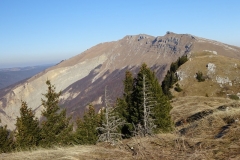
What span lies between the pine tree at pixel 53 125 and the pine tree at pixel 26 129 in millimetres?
1186

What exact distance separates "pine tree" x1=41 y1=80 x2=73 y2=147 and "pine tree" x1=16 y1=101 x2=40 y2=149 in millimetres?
1186

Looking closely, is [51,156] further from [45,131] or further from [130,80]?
[130,80]

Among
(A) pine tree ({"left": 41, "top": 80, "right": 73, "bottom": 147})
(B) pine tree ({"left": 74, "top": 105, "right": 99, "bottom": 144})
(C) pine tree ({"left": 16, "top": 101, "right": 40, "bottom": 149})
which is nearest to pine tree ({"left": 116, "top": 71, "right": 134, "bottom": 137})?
(B) pine tree ({"left": 74, "top": 105, "right": 99, "bottom": 144})

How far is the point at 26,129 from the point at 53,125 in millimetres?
3171

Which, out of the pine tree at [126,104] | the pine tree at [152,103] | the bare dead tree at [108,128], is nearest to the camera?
the bare dead tree at [108,128]

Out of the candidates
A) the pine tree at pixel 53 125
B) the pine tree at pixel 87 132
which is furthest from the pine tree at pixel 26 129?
the pine tree at pixel 87 132

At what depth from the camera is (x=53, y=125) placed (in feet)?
89.5

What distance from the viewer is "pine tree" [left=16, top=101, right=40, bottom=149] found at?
26203mm

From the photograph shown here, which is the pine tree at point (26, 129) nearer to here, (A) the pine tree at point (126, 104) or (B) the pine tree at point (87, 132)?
(B) the pine tree at point (87, 132)

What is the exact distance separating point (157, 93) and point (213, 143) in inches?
915

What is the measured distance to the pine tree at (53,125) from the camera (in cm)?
Answer: 2677

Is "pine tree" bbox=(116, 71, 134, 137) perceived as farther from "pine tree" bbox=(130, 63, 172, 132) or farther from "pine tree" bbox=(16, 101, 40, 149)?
"pine tree" bbox=(16, 101, 40, 149)

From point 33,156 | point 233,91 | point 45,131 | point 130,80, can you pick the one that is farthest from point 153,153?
point 233,91

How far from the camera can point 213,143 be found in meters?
6.37
